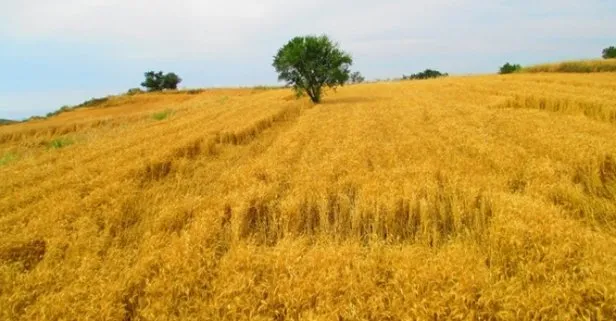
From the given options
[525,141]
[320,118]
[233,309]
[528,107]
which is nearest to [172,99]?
[320,118]

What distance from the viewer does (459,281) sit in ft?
14.2

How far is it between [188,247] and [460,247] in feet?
11.9

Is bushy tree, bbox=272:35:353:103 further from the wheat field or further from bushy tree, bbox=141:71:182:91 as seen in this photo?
bushy tree, bbox=141:71:182:91

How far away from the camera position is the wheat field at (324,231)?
4.22 metres

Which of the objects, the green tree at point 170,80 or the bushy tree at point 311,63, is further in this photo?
the green tree at point 170,80

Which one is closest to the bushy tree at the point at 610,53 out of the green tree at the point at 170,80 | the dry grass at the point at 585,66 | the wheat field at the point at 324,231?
the dry grass at the point at 585,66

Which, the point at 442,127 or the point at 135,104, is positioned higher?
the point at 135,104

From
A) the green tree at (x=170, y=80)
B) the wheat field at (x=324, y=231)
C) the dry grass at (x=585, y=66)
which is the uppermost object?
the green tree at (x=170, y=80)

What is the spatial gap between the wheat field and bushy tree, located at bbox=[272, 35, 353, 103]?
637 inches

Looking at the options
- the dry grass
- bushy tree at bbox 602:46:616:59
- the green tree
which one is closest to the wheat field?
the dry grass

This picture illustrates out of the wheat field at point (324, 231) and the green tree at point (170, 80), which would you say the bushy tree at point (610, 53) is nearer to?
the wheat field at point (324, 231)

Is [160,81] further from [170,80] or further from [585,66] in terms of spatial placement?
[585,66]

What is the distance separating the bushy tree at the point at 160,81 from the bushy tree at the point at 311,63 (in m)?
51.9

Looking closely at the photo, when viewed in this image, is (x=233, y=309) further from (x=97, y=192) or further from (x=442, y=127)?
(x=442, y=127)
